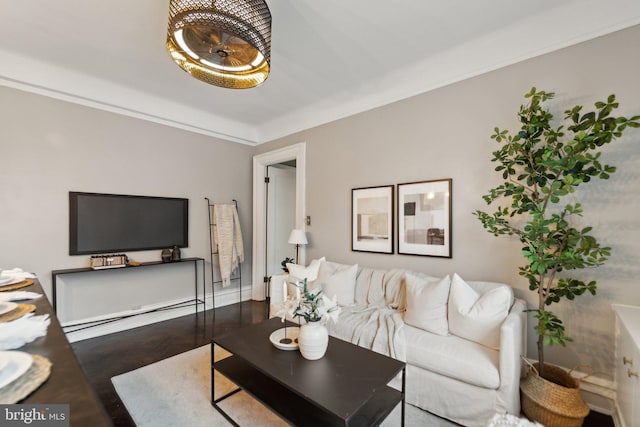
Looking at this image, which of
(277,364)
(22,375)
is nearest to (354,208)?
(277,364)

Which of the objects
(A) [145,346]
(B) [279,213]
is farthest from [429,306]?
(B) [279,213]

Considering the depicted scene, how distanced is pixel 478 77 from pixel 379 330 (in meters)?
2.47

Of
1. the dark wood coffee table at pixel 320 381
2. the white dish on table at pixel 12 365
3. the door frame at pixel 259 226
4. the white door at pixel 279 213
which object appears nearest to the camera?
the white dish on table at pixel 12 365

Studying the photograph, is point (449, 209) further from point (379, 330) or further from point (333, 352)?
point (333, 352)

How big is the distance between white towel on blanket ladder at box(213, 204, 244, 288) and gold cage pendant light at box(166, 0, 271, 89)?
2471 millimetres

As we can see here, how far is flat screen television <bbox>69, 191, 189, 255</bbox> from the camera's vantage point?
3.21m

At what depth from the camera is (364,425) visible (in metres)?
1.51

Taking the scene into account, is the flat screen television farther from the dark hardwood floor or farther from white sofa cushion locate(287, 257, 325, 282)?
white sofa cushion locate(287, 257, 325, 282)

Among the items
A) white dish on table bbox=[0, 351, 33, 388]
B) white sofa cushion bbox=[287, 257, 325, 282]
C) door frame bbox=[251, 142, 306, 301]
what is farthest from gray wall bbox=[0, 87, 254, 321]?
white dish on table bbox=[0, 351, 33, 388]

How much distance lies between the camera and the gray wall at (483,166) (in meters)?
1.95

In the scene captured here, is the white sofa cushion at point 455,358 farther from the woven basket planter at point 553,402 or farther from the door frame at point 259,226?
the door frame at point 259,226

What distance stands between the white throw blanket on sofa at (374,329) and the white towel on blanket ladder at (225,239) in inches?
88.6

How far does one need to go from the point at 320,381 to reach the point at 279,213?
12.5 ft

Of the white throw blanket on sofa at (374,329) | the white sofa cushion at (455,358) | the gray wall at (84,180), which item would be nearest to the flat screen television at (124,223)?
the gray wall at (84,180)
